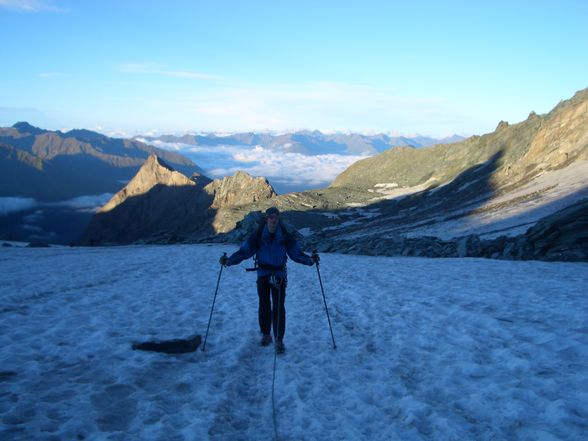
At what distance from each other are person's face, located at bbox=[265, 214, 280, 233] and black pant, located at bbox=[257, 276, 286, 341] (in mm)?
1075

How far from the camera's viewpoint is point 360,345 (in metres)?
10.3

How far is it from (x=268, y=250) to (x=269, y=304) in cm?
126

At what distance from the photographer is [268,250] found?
9.38 m

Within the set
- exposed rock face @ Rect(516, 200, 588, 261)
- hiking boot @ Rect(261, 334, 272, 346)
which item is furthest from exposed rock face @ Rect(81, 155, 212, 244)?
hiking boot @ Rect(261, 334, 272, 346)

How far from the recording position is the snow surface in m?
6.65

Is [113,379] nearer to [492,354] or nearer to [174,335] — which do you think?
[174,335]

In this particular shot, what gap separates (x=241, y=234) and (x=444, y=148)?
5550 inches

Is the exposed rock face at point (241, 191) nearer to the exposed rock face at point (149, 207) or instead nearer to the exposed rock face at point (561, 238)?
the exposed rock face at point (149, 207)

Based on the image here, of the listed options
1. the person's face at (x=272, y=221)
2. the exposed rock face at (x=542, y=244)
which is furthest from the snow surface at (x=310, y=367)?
the exposed rock face at (x=542, y=244)

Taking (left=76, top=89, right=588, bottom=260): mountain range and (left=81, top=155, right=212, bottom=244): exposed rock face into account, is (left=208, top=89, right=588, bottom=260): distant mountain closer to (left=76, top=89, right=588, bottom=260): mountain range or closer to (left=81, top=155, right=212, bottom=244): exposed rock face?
(left=76, top=89, right=588, bottom=260): mountain range

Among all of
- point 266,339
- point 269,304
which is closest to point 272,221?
point 269,304

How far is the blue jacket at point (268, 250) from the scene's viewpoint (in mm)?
9359

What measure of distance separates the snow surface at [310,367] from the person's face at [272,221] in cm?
273

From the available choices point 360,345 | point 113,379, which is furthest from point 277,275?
point 113,379
